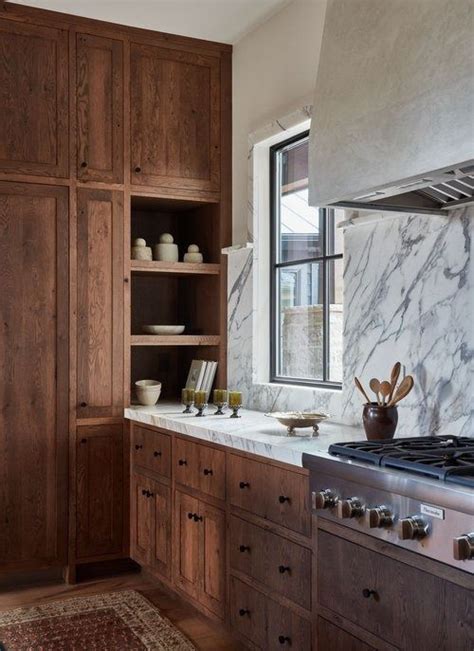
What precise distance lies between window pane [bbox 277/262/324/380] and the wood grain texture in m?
1.15

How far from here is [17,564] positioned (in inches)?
157

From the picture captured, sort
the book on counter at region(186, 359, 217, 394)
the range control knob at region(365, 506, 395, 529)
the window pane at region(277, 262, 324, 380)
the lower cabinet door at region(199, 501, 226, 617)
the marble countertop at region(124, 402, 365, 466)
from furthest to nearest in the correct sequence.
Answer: the book on counter at region(186, 359, 217, 394), the window pane at region(277, 262, 324, 380), the lower cabinet door at region(199, 501, 226, 617), the marble countertop at region(124, 402, 365, 466), the range control knob at region(365, 506, 395, 529)

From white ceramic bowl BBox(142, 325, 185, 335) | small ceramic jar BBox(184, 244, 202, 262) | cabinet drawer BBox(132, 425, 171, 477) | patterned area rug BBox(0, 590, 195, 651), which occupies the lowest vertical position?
patterned area rug BBox(0, 590, 195, 651)

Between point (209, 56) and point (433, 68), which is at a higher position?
point (209, 56)

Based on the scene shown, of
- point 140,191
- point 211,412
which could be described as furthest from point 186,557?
point 140,191

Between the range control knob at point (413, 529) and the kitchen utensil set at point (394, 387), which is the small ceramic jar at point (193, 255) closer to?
the kitchen utensil set at point (394, 387)

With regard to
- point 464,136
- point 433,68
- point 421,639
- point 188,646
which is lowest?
point 188,646

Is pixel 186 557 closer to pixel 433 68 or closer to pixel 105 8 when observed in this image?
pixel 433 68

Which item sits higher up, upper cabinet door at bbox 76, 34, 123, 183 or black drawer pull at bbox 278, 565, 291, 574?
upper cabinet door at bbox 76, 34, 123, 183

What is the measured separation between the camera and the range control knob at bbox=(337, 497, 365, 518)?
88.9 inches

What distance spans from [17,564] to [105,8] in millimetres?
2882

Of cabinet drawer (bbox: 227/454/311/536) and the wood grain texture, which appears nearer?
cabinet drawer (bbox: 227/454/311/536)

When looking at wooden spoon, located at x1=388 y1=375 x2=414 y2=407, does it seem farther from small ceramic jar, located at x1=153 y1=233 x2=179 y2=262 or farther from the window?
small ceramic jar, located at x1=153 y1=233 x2=179 y2=262

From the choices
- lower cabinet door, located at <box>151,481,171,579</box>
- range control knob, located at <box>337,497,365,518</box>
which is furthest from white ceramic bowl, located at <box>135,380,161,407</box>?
range control knob, located at <box>337,497,365,518</box>
